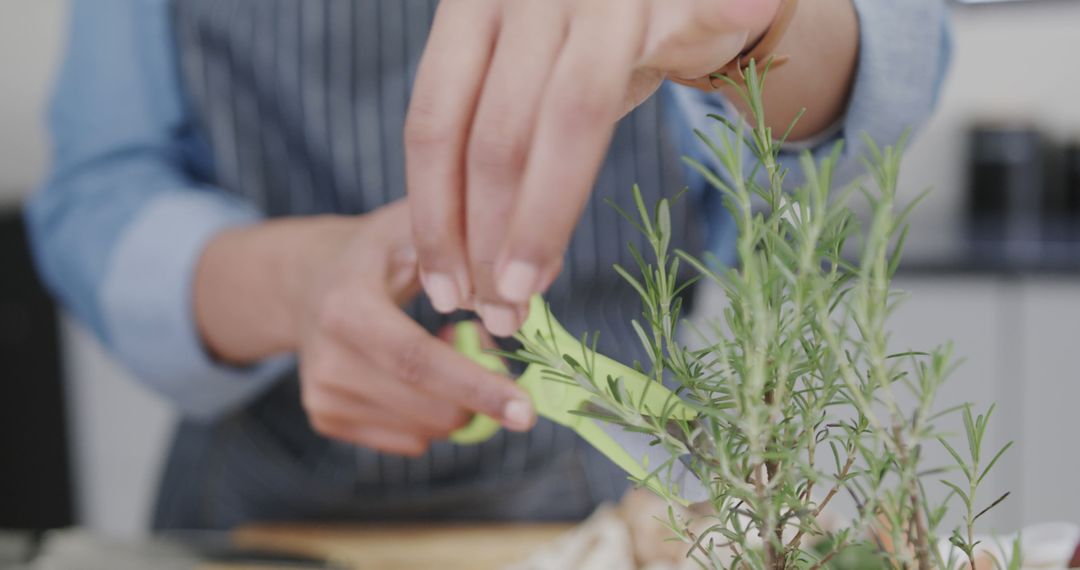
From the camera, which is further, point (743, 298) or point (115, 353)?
point (115, 353)

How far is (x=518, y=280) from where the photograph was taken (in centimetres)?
23

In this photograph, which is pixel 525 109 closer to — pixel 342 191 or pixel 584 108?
pixel 584 108

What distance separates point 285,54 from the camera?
0.87m

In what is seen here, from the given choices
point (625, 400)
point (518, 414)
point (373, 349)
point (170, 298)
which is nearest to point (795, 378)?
point (625, 400)

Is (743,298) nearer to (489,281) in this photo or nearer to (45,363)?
(489,281)

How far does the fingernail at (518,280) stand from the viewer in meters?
0.23

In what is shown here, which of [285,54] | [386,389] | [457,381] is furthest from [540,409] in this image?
[285,54]

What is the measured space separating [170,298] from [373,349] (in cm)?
36

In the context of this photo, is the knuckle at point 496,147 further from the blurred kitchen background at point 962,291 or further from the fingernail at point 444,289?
the blurred kitchen background at point 962,291

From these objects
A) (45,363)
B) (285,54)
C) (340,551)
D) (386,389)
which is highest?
(285,54)

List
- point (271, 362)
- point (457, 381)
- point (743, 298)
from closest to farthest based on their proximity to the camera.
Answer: point (743, 298) < point (457, 381) < point (271, 362)

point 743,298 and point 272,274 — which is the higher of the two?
point 743,298

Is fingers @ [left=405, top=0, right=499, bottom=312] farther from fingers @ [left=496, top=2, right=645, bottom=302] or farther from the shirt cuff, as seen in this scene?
the shirt cuff

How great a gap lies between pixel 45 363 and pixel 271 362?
129 cm
